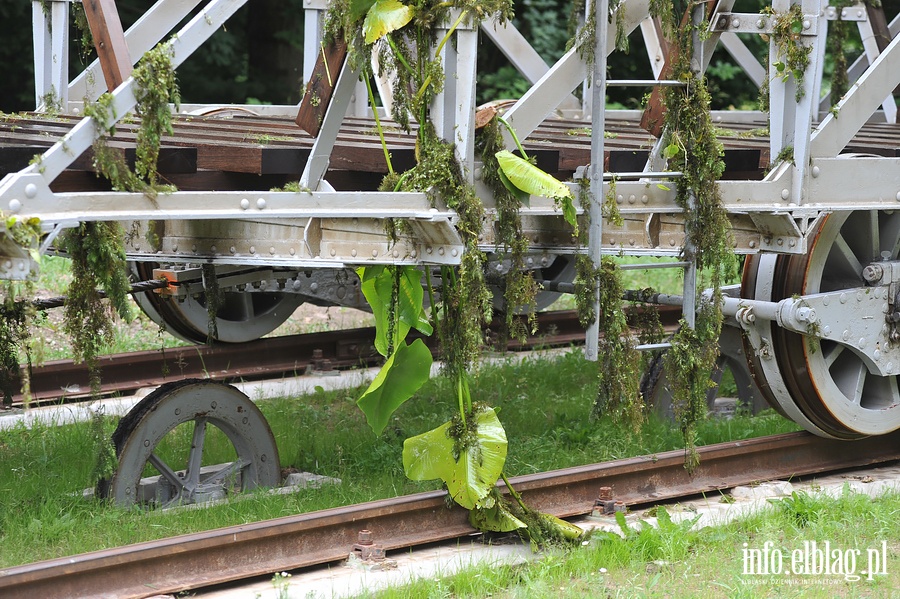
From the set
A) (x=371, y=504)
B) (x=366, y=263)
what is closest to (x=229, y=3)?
(x=366, y=263)

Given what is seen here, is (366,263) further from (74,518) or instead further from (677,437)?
(677,437)

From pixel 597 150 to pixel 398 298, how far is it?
1.04m

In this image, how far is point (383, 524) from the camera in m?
4.83

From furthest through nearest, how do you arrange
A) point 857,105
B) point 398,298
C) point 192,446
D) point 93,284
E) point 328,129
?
point 857,105, point 192,446, point 398,298, point 328,129, point 93,284

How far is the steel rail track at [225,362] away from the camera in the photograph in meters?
7.68

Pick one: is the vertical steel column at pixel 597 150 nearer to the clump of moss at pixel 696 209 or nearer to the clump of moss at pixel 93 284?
the clump of moss at pixel 696 209

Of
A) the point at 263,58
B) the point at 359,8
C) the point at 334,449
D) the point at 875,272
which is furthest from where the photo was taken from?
the point at 263,58

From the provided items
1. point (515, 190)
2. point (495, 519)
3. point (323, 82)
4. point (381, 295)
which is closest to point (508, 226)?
point (515, 190)

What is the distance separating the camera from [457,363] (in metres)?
4.69

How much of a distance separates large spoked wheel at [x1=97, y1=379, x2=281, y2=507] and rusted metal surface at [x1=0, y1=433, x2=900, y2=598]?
0.78m

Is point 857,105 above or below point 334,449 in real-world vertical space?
above

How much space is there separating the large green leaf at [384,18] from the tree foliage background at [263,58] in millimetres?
11639

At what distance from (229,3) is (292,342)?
3.84 m

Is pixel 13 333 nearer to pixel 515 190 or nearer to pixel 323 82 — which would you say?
pixel 323 82
